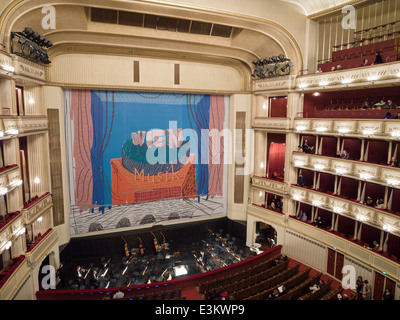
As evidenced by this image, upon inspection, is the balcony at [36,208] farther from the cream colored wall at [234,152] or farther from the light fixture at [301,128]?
the light fixture at [301,128]

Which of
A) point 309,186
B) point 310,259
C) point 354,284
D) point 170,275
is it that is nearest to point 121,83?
point 170,275

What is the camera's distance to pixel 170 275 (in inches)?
564

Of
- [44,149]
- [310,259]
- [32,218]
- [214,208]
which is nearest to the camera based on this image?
[32,218]

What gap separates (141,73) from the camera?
1638 cm

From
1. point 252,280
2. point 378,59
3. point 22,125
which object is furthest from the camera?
point 252,280

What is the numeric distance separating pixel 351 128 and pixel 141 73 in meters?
11.5

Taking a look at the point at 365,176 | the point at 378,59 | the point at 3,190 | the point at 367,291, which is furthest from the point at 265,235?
the point at 3,190

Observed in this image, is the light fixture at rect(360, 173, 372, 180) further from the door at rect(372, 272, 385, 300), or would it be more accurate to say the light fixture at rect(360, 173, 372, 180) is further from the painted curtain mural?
the painted curtain mural

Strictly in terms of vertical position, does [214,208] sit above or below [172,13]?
below

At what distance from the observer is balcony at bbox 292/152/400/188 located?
11884mm

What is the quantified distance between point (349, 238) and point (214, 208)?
8.26m

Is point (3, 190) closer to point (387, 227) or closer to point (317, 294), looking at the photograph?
point (317, 294)

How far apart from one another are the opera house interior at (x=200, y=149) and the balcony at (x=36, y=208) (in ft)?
0.30

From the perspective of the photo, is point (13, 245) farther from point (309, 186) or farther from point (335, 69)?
point (335, 69)
